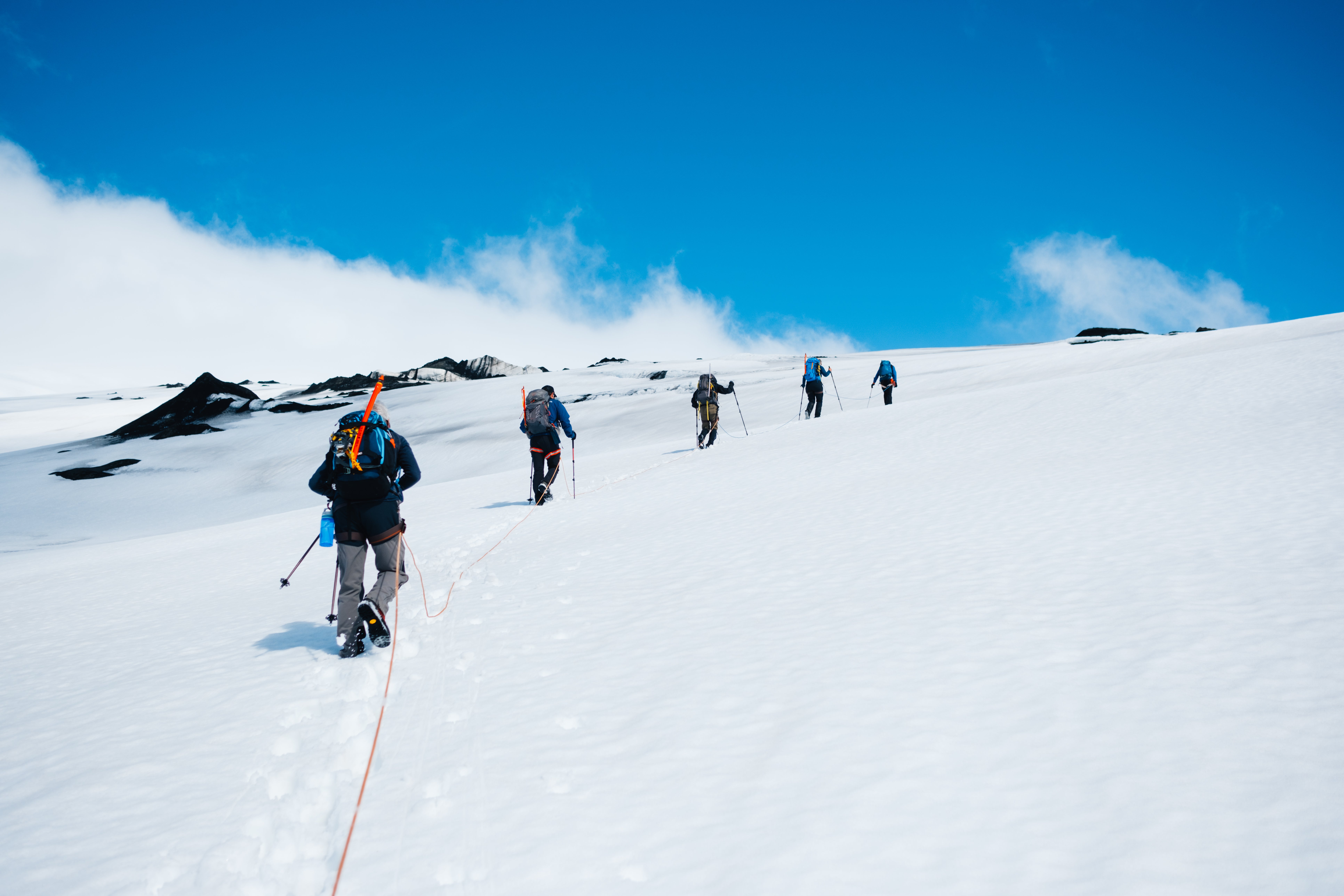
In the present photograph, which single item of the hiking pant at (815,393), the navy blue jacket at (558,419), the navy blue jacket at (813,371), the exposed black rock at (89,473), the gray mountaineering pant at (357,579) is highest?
the navy blue jacket at (813,371)

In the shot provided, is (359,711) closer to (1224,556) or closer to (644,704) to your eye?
(644,704)

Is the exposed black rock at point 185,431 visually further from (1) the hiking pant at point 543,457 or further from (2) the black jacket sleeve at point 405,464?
(2) the black jacket sleeve at point 405,464

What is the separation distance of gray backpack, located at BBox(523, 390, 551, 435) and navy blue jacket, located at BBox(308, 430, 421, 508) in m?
6.36

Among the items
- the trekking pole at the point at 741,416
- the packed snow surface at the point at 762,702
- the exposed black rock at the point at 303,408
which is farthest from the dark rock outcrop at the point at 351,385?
the packed snow surface at the point at 762,702

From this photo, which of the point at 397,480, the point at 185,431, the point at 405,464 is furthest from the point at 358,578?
the point at 185,431

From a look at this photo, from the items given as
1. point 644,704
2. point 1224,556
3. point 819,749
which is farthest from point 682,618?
point 1224,556

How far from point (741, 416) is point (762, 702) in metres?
18.6

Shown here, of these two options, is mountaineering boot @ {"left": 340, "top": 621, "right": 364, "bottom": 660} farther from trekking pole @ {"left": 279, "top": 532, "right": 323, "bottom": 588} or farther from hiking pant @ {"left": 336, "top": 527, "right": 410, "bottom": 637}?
trekking pole @ {"left": 279, "top": 532, "right": 323, "bottom": 588}

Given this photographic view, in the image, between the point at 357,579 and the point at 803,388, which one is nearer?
the point at 357,579

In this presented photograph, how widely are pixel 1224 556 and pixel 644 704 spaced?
4.59 metres

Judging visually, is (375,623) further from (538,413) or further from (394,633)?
(538,413)

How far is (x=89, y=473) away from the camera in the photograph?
28.8 m

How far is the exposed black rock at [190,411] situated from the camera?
3797 cm

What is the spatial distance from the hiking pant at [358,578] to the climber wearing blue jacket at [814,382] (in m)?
15.4
